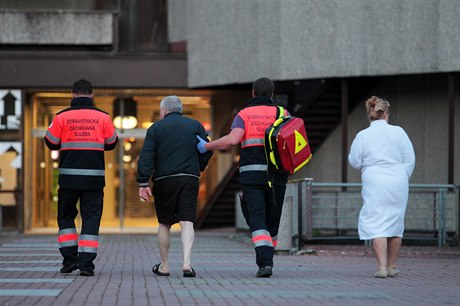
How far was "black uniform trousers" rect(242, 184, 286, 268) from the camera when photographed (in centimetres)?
1145

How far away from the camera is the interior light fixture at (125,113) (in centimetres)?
2730

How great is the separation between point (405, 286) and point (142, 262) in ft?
15.0

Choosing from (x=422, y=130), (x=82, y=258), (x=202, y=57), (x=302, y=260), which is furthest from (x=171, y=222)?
(x=202, y=57)

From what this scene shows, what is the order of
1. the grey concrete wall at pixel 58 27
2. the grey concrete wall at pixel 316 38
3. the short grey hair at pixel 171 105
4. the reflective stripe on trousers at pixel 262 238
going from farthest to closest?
1. the grey concrete wall at pixel 58 27
2. the grey concrete wall at pixel 316 38
3. the short grey hair at pixel 171 105
4. the reflective stripe on trousers at pixel 262 238

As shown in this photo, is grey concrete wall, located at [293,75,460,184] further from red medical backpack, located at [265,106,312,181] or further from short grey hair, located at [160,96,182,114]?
red medical backpack, located at [265,106,312,181]

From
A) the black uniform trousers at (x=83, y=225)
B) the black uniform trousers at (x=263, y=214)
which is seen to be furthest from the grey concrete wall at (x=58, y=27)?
the black uniform trousers at (x=263, y=214)

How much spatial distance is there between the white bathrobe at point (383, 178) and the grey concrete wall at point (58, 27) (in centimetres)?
1482

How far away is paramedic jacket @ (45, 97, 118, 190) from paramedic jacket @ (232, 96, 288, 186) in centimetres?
143

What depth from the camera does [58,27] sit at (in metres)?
26.2

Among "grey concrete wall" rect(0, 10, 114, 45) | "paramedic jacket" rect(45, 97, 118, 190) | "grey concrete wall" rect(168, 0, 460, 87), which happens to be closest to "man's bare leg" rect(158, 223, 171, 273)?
"paramedic jacket" rect(45, 97, 118, 190)

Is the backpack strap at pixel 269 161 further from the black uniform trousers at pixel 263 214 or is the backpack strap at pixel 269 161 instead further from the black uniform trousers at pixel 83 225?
the black uniform trousers at pixel 83 225

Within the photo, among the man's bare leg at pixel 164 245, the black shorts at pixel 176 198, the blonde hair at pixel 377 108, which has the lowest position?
the man's bare leg at pixel 164 245

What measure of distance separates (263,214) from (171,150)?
1120 millimetres

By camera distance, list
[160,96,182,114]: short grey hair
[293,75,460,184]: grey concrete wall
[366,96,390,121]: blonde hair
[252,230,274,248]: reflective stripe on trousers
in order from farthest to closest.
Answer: [293,75,460,184]: grey concrete wall, [366,96,390,121]: blonde hair, [160,96,182,114]: short grey hair, [252,230,274,248]: reflective stripe on trousers
